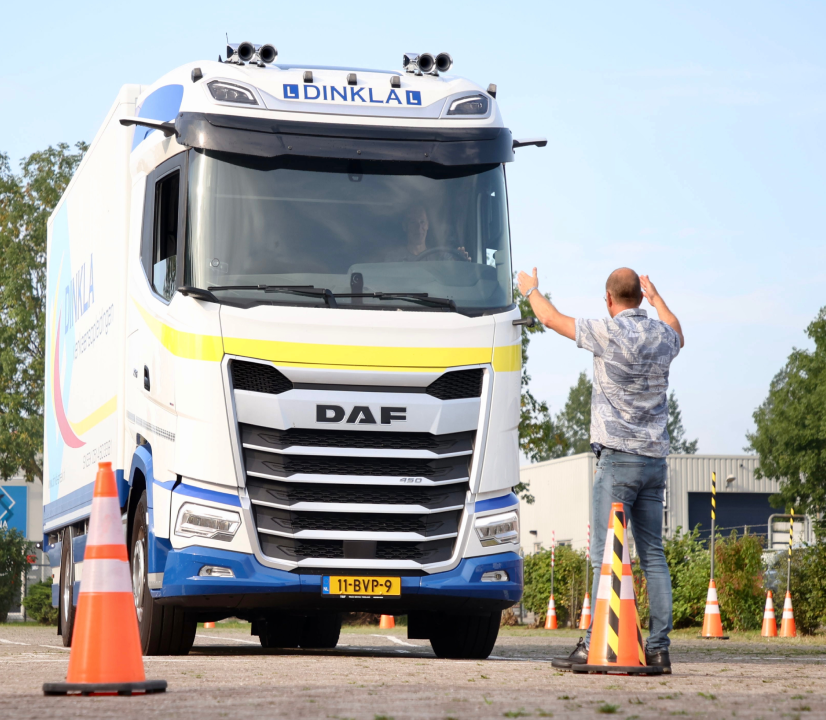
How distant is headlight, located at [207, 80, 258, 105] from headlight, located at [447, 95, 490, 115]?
142 cm

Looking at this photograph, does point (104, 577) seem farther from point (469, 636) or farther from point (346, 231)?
point (469, 636)

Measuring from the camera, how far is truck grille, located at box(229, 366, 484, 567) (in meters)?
9.30

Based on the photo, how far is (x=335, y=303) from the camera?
31.1ft

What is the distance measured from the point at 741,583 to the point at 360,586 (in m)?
15.2

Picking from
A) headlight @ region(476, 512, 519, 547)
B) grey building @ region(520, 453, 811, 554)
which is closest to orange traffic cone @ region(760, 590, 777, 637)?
headlight @ region(476, 512, 519, 547)

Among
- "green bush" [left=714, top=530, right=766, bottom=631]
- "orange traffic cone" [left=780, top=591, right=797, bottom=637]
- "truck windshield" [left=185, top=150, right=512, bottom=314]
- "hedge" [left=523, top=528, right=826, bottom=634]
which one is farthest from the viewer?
"green bush" [left=714, top=530, right=766, bottom=631]

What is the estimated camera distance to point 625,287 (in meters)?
8.10

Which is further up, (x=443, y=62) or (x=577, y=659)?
(x=443, y=62)

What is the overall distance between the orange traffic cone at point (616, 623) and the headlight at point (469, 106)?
362cm

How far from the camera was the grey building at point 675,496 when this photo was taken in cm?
5578

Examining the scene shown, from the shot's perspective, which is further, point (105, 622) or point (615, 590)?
point (615, 590)

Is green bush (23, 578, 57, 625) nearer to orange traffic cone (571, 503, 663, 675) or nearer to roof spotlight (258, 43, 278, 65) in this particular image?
roof spotlight (258, 43, 278, 65)

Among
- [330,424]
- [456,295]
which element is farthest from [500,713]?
[456,295]

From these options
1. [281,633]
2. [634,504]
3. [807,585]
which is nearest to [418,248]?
[634,504]
